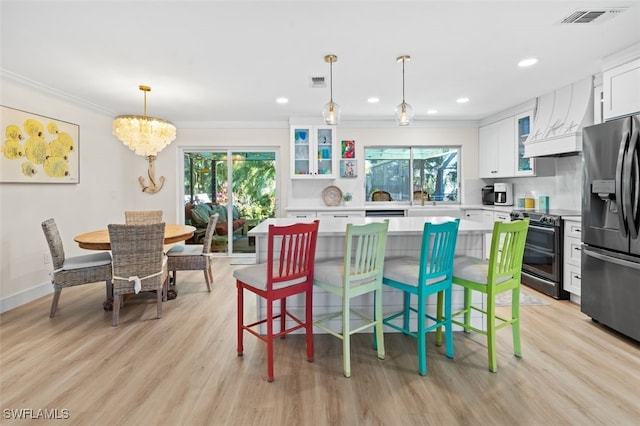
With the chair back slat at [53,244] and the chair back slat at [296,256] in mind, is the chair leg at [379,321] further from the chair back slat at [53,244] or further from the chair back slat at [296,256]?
the chair back slat at [53,244]

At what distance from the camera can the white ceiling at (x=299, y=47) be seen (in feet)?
7.72

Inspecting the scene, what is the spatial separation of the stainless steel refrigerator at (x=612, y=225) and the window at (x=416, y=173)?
299 cm

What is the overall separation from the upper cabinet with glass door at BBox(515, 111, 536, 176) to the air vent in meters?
2.89

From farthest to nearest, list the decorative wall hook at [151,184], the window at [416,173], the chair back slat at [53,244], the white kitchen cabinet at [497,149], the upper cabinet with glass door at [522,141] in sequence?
the window at [416,173] → the decorative wall hook at [151,184] → the white kitchen cabinet at [497,149] → the upper cabinet with glass door at [522,141] → the chair back slat at [53,244]

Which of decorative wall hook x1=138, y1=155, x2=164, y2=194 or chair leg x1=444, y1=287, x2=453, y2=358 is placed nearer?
chair leg x1=444, y1=287, x2=453, y2=358

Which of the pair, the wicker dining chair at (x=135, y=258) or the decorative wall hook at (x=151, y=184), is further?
the decorative wall hook at (x=151, y=184)

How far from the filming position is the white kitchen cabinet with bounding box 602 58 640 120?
2914mm

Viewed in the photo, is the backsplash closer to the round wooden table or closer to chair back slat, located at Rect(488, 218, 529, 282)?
chair back slat, located at Rect(488, 218, 529, 282)

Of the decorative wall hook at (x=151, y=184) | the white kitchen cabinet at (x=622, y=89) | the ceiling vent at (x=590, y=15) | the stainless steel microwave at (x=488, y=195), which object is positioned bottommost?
the stainless steel microwave at (x=488, y=195)

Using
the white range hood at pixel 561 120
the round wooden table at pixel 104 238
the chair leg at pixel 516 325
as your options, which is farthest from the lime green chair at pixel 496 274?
the round wooden table at pixel 104 238

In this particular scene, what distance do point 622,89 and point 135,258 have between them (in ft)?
14.9

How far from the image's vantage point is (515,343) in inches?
98.5

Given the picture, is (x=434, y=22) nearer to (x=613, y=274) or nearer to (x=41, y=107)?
(x=613, y=274)

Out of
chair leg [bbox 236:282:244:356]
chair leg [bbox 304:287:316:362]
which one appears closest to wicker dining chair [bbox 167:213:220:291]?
chair leg [bbox 236:282:244:356]
